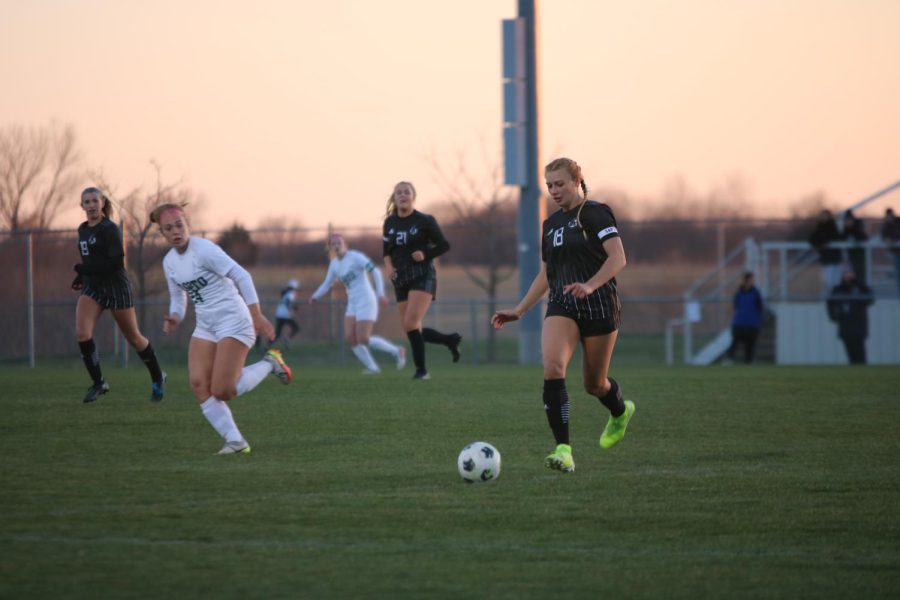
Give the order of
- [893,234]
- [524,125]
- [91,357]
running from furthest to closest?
1. [524,125]
2. [893,234]
3. [91,357]

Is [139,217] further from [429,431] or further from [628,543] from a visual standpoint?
[628,543]

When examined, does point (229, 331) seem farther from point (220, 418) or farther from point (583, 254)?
point (583, 254)

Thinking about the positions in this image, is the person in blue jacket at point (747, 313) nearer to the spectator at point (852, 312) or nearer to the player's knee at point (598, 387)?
the spectator at point (852, 312)

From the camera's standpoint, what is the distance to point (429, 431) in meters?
10.7

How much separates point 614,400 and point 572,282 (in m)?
1.14

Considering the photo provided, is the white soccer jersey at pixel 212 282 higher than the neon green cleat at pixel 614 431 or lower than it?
higher

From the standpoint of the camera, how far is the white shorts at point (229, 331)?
9.49 metres

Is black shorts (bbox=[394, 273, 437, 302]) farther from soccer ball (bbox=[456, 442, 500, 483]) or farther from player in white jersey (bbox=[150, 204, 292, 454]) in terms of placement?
soccer ball (bbox=[456, 442, 500, 483])

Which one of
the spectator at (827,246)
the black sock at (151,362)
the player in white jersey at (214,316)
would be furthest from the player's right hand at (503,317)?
the spectator at (827,246)

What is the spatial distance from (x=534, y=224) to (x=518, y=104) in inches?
88.6

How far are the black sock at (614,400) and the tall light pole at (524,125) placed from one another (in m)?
15.5

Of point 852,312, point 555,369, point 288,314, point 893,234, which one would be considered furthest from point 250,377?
point 288,314

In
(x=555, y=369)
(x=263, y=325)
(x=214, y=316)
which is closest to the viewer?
(x=555, y=369)

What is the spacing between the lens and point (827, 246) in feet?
80.9
